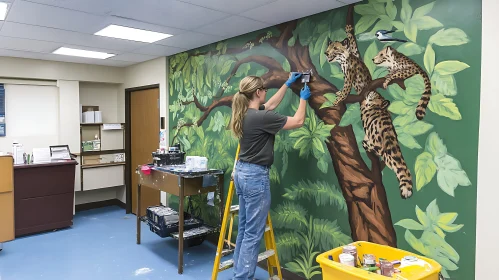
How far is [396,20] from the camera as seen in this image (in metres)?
2.34

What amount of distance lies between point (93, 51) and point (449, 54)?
13.6 feet

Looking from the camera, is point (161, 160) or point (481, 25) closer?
point (481, 25)

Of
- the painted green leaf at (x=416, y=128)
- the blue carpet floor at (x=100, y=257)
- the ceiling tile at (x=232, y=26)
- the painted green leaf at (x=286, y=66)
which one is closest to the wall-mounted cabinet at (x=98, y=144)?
the blue carpet floor at (x=100, y=257)

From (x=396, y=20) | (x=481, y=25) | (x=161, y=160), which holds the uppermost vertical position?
(x=396, y=20)

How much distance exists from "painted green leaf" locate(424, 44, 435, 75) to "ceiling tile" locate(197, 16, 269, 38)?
1520mm

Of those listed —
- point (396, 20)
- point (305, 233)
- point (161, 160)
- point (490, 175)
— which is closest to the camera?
point (490, 175)

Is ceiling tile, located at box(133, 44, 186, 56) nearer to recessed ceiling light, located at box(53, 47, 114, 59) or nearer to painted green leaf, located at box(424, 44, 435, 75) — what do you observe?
recessed ceiling light, located at box(53, 47, 114, 59)

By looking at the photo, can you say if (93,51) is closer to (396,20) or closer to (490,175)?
Result: (396,20)

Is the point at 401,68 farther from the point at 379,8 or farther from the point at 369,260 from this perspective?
the point at 369,260

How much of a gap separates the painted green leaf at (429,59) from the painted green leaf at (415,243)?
1.10 m

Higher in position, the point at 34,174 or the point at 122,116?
the point at 122,116

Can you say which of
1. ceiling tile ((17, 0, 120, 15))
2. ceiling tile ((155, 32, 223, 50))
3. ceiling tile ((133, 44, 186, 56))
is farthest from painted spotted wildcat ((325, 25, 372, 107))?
ceiling tile ((133, 44, 186, 56))

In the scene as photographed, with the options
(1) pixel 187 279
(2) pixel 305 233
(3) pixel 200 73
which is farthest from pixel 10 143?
(2) pixel 305 233

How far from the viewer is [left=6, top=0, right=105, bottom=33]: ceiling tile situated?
9.04 ft
